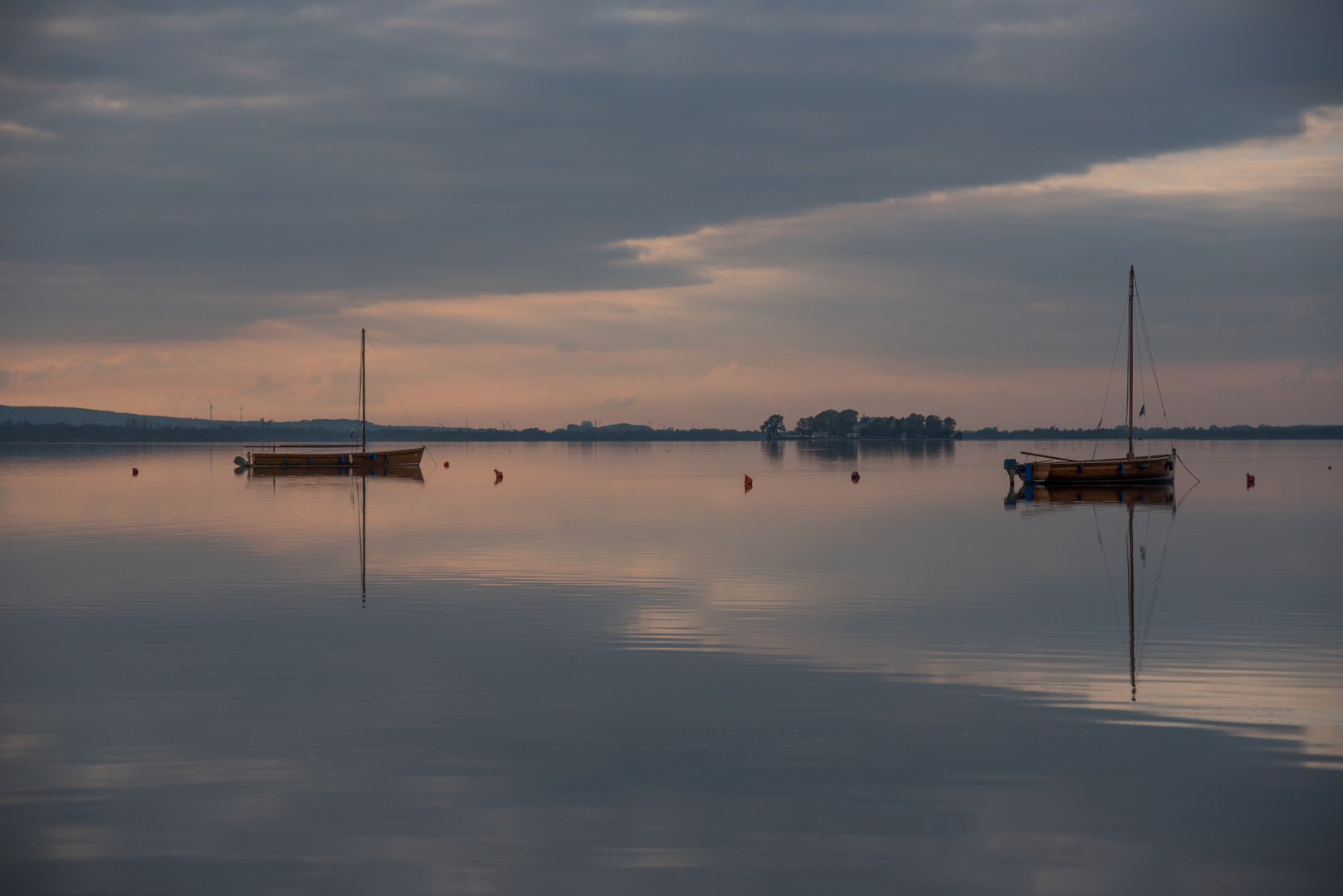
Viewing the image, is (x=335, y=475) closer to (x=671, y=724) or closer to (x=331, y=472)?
(x=331, y=472)

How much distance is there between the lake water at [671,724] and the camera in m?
9.48

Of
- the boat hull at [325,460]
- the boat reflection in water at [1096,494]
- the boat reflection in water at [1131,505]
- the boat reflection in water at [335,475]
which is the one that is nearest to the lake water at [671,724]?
the boat reflection in water at [1131,505]

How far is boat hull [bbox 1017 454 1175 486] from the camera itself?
237ft

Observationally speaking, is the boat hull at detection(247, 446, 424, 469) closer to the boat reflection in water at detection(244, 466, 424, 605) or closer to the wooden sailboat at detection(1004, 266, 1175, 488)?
the boat reflection in water at detection(244, 466, 424, 605)

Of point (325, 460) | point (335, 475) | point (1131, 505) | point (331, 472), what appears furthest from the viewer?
point (325, 460)

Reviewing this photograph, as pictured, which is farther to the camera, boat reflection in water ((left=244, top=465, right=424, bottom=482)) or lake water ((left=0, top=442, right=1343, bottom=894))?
boat reflection in water ((left=244, top=465, right=424, bottom=482))

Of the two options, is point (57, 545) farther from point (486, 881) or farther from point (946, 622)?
point (486, 881)

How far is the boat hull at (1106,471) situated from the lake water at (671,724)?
39.6 meters

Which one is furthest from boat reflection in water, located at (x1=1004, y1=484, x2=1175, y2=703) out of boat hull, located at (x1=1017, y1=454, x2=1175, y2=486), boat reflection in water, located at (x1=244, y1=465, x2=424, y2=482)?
boat reflection in water, located at (x1=244, y1=465, x2=424, y2=482)

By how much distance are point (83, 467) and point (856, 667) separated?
385ft

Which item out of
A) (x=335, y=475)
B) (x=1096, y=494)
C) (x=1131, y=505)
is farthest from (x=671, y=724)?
(x=335, y=475)

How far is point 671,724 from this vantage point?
44.4 feet

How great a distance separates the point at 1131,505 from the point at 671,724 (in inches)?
1995

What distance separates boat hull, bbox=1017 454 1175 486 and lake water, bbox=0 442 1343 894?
3958 cm
